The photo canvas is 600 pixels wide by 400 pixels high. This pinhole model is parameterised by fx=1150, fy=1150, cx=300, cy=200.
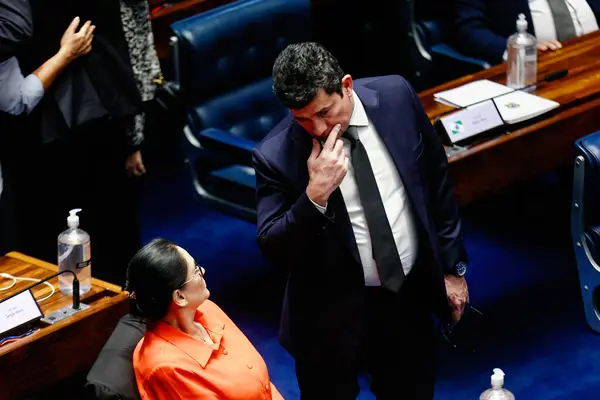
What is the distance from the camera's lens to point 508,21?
4.71m

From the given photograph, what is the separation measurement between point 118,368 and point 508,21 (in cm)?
280

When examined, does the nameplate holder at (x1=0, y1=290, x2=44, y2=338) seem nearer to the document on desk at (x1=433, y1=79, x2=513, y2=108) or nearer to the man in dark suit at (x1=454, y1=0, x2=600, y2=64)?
the document on desk at (x1=433, y1=79, x2=513, y2=108)

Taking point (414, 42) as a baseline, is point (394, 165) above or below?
above

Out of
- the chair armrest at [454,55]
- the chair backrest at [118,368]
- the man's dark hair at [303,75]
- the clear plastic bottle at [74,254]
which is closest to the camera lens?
the chair backrest at [118,368]

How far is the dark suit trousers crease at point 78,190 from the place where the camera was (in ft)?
11.8

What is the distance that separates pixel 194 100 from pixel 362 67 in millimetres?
1787

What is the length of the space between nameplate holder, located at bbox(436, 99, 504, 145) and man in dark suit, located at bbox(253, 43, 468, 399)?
31.6 inches

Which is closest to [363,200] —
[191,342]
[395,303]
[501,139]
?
[395,303]

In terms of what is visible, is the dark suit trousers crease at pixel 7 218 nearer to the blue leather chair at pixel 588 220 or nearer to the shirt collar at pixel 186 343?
the shirt collar at pixel 186 343

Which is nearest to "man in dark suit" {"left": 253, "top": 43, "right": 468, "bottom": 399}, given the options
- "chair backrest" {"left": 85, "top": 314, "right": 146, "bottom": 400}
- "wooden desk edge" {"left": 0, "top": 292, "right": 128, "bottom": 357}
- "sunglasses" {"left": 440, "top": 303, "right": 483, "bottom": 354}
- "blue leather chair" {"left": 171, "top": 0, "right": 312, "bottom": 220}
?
"chair backrest" {"left": 85, "top": 314, "right": 146, "bottom": 400}

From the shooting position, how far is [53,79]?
3514 millimetres

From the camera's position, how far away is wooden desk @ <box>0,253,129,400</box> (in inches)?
112

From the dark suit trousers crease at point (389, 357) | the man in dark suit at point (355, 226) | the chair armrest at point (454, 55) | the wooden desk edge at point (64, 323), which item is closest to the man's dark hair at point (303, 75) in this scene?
the man in dark suit at point (355, 226)

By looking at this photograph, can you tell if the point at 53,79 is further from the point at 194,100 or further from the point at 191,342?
the point at 191,342
